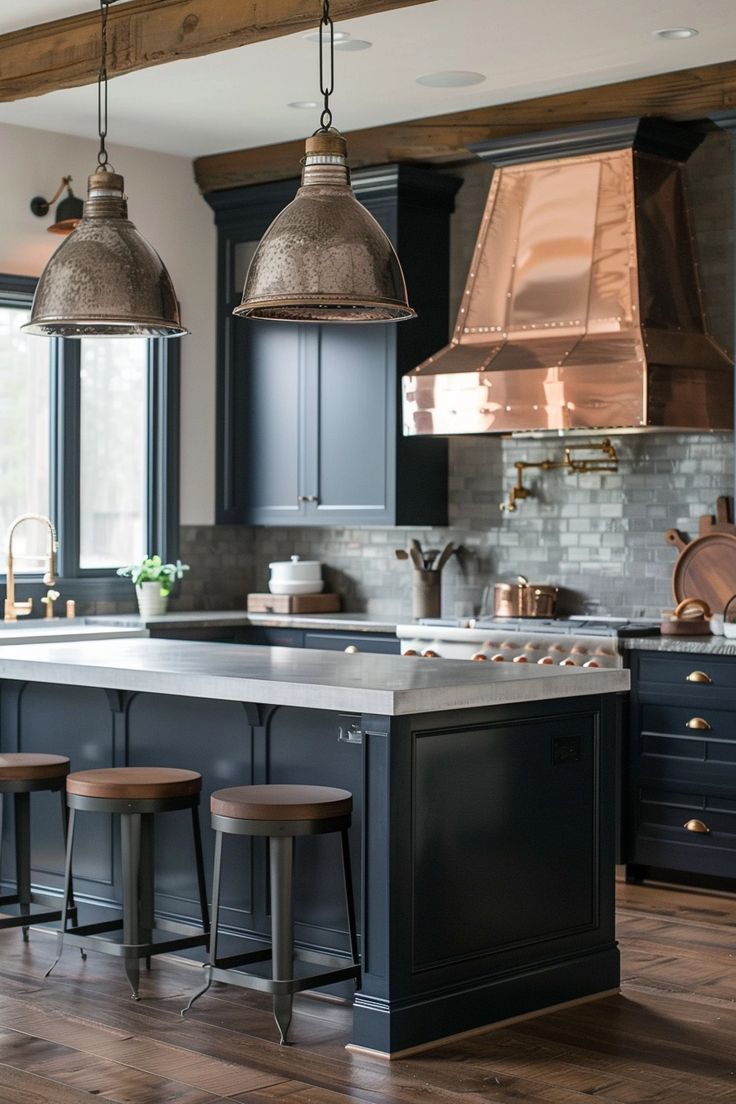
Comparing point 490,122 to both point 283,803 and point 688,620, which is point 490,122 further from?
point 283,803

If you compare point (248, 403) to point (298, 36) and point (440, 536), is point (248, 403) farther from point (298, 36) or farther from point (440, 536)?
point (298, 36)

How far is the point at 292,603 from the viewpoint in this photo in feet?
24.7

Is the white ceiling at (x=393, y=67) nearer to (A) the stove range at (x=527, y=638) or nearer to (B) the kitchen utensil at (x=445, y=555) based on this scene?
(B) the kitchen utensil at (x=445, y=555)

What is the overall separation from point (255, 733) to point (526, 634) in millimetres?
2003

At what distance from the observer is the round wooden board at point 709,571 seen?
639 cm

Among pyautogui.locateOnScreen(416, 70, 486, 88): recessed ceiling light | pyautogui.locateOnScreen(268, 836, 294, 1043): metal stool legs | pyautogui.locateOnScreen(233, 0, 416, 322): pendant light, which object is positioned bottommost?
pyautogui.locateOnScreen(268, 836, 294, 1043): metal stool legs

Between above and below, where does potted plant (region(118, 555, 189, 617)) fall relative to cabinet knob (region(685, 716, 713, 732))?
above

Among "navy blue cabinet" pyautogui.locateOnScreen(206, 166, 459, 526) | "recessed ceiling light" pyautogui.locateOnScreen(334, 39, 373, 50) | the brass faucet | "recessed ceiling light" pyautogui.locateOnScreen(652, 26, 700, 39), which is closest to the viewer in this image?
"recessed ceiling light" pyautogui.locateOnScreen(652, 26, 700, 39)

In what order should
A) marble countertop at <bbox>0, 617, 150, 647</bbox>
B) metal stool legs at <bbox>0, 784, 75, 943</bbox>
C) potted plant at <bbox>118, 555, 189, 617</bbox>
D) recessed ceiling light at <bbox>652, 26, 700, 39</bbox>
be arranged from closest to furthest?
1. metal stool legs at <bbox>0, 784, 75, 943</bbox>
2. recessed ceiling light at <bbox>652, 26, 700, 39</bbox>
3. marble countertop at <bbox>0, 617, 150, 647</bbox>
4. potted plant at <bbox>118, 555, 189, 617</bbox>

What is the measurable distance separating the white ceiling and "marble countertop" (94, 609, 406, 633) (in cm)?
216

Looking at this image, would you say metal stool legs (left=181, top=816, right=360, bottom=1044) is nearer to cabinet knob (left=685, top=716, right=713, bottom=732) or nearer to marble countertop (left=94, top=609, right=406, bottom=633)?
cabinet knob (left=685, top=716, right=713, bottom=732)

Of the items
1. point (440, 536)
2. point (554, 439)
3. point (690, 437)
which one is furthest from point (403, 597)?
point (690, 437)

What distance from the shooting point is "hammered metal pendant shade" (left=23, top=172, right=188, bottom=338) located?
4.15 meters

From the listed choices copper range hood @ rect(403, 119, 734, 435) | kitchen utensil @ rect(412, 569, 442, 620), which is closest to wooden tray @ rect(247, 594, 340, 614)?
kitchen utensil @ rect(412, 569, 442, 620)
